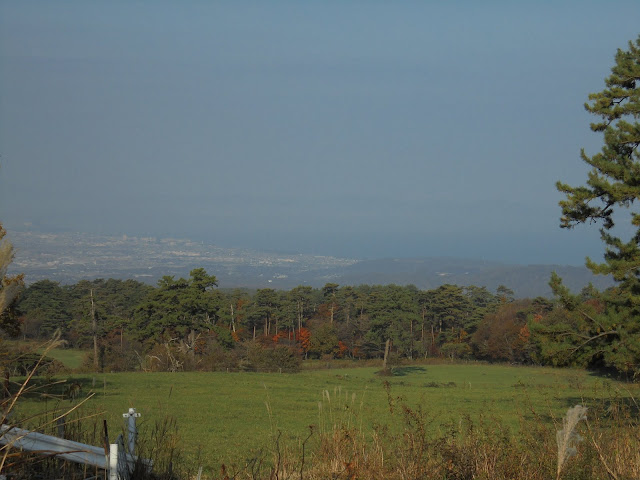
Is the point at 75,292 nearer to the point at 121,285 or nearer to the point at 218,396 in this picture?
the point at 121,285

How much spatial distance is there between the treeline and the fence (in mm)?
36172

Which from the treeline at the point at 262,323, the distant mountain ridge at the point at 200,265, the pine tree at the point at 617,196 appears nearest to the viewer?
the pine tree at the point at 617,196

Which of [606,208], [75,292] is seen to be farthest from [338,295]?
[606,208]

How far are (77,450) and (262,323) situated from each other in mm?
71873

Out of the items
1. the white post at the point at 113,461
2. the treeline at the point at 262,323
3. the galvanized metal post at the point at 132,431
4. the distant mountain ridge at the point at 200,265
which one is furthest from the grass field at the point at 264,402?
the distant mountain ridge at the point at 200,265

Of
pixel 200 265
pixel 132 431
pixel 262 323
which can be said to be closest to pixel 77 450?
pixel 132 431

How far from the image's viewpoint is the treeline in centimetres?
4675

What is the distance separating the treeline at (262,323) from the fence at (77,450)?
36172mm

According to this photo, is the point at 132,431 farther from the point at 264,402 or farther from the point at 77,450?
the point at 264,402

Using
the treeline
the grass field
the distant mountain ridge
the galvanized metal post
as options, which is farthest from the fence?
the distant mountain ridge

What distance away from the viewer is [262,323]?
74.2 metres

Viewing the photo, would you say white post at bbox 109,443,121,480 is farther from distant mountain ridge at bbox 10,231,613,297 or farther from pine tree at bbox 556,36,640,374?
distant mountain ridge at bbox 10,231,613,297

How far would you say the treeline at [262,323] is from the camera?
153 ft

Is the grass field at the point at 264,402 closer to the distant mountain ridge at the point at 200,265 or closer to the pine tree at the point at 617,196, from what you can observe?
the pine tree at the point at 617,196
